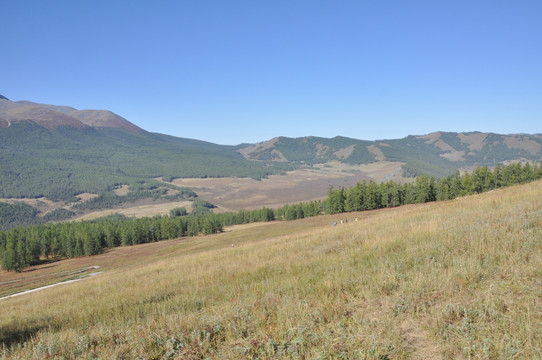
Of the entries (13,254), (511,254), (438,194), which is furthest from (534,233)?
(13,254)

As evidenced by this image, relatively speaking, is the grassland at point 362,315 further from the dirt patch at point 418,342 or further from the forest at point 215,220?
the forest at point 215,220

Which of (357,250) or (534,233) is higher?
(534,233)

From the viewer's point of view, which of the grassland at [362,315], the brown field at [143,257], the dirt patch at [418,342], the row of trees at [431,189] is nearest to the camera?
the dirt patch at [418,342]

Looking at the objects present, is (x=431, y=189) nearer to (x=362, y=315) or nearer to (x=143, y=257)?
(x=143, y=257)

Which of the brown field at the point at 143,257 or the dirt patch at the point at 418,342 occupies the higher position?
the dirt patch at the point at 418,342

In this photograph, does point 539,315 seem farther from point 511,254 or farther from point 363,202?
point 363,202

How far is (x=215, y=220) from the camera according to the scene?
396 feet

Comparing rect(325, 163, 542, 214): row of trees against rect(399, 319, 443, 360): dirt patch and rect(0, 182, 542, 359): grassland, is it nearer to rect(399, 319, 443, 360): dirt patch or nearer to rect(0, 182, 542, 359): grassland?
rect(0, 182, 542, 359): grassland

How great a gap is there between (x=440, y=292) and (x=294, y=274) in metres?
4.71

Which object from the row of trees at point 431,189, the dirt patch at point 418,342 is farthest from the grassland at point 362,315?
the row of trees at point 431,189

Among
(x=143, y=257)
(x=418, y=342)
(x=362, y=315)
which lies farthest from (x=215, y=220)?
(x=418, y=342)

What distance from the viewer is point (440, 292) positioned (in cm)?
578

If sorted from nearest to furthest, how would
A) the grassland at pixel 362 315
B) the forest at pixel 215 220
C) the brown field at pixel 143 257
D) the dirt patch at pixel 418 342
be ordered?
the dirt patch at pixel 418 342 < the grassland at pixel 362 315 < the brown field at pixel 143 257 < the forest at pixel 215 220

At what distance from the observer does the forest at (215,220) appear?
8188 centimetres
